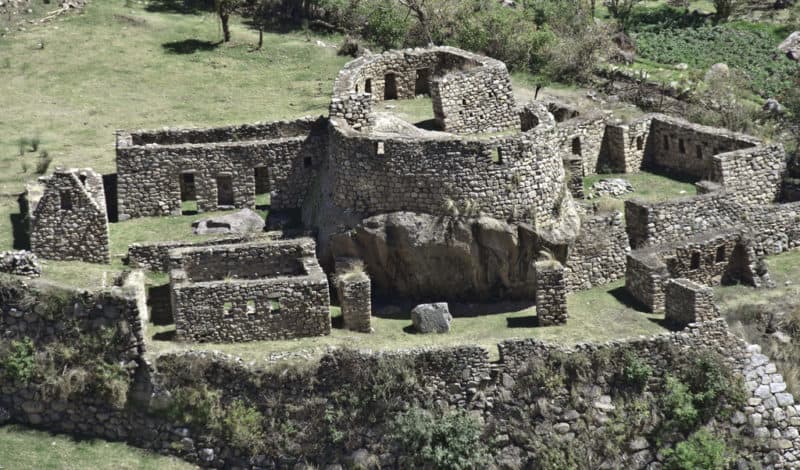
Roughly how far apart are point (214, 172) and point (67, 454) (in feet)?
31.6

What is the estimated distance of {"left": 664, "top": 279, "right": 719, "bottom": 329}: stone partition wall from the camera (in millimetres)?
40344

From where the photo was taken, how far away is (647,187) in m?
47.9

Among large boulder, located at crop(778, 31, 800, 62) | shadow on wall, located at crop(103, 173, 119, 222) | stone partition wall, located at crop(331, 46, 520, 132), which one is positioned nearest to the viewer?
stone partition wall, located at crop(331, 46, 520, 132)

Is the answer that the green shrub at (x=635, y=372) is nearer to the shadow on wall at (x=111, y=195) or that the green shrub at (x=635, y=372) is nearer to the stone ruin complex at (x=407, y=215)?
the stone ruin complex at (x=407, y=215)

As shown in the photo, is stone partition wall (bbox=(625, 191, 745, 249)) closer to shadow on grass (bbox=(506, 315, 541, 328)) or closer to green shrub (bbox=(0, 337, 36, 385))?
shadow on grass (bbox=(506, 315, 541, 328))

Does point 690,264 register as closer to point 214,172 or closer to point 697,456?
point 697,456

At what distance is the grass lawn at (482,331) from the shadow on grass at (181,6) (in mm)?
23871

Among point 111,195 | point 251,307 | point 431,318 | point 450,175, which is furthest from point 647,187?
point 111,195

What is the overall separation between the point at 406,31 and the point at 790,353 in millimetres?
20637

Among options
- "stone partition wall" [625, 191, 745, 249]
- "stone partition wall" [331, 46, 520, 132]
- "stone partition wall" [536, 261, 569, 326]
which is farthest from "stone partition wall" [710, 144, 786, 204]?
"stone partition wall" [536, 261, 569, 326]

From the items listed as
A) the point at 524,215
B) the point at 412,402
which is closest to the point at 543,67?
the point at 524,215

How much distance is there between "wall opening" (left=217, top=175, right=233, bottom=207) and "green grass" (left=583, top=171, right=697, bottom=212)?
9.46 m

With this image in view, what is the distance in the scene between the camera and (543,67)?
56.0m

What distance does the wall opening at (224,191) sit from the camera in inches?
1770
